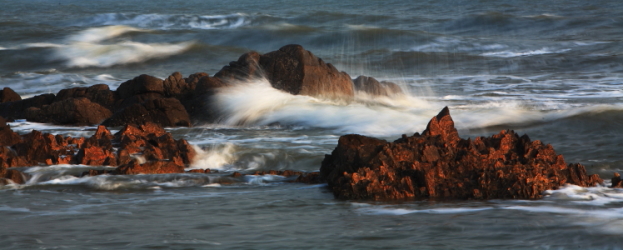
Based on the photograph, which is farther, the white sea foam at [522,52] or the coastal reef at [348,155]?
the white sea foam at [522,52]

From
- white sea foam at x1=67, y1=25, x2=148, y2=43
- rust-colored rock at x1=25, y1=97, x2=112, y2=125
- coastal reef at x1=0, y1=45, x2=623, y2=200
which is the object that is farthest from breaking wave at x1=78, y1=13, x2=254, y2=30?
coastal reef at x1=0, y1=45, x2=623, y2=200

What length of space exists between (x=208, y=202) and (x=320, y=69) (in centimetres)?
605

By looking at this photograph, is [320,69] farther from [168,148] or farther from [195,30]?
[195,30]

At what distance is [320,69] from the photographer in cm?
1075

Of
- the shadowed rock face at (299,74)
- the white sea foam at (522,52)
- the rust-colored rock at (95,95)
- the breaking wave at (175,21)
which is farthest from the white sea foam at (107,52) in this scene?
the shadowed rock face at (299,74)

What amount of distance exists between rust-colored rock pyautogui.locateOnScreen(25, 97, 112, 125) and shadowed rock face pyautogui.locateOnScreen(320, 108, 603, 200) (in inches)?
191

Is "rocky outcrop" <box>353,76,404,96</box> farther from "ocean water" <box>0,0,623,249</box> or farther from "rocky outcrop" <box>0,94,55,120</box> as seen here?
"rocky outcrop" <box>0,94,55,120</box>

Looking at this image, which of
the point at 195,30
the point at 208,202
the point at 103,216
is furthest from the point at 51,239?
the point at 195,30

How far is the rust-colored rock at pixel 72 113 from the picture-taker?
919 centimetres

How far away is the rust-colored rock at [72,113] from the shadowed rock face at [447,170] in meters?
4.86

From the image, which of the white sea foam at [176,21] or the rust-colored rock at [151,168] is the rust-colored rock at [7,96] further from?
the white sea foam at [176,21]

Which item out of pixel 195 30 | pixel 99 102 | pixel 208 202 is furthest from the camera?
pixel 195 30

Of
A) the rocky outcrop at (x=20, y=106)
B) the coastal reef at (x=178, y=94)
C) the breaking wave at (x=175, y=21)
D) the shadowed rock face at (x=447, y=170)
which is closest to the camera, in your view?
the shadowed rock face at (x=447, y=170)

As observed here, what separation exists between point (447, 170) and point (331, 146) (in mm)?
2830
